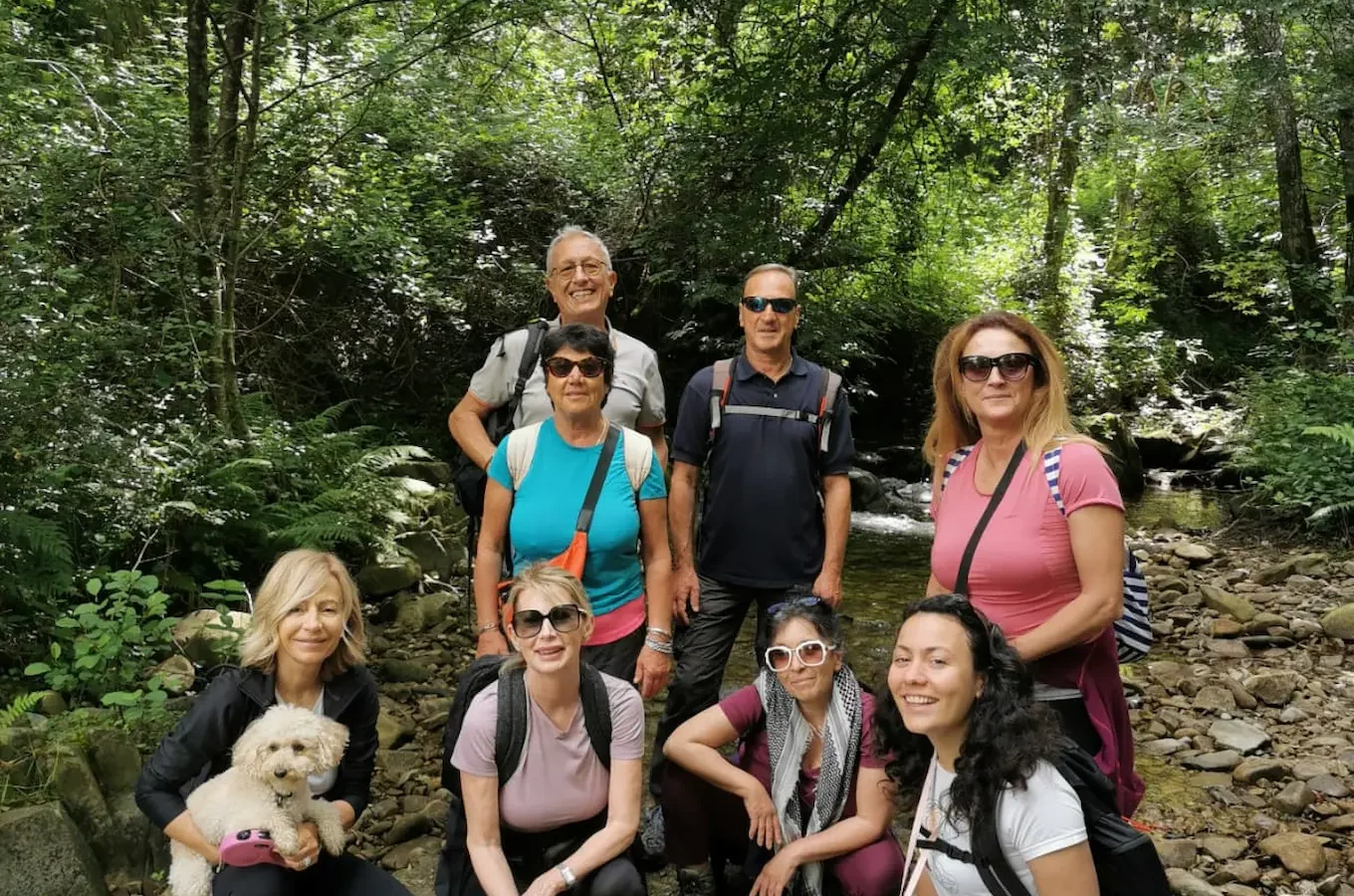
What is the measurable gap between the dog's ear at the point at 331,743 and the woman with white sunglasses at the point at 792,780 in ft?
3.82

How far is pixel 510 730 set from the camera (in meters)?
2.90

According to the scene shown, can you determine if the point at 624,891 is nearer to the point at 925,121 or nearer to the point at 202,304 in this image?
the point at 202,304

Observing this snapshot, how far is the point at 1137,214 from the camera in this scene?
20.0 metres

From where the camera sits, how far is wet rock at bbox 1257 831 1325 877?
387cm

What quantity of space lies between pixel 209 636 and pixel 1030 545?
4493 millimetres

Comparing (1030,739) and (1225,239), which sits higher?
(1225,239)

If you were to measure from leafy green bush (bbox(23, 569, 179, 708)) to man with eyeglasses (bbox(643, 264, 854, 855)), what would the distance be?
2403 mm

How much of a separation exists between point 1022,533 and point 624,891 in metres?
1.60

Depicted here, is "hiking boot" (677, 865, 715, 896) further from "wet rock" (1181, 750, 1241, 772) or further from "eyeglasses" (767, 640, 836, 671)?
"wet rock" (1181, 750, 1241, 772)

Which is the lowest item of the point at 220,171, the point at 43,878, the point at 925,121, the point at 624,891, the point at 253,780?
the point at 43,878

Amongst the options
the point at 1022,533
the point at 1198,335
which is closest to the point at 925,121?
the point at 1022,533

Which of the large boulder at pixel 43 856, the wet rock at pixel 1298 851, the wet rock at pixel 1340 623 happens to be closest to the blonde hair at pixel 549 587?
the large boulder at pixel 43 856

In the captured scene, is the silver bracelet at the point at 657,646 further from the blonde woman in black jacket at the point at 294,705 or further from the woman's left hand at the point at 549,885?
the blonde woman in black jacket at the point at 294,705

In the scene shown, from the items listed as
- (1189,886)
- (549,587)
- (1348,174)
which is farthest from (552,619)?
(1348,174)
